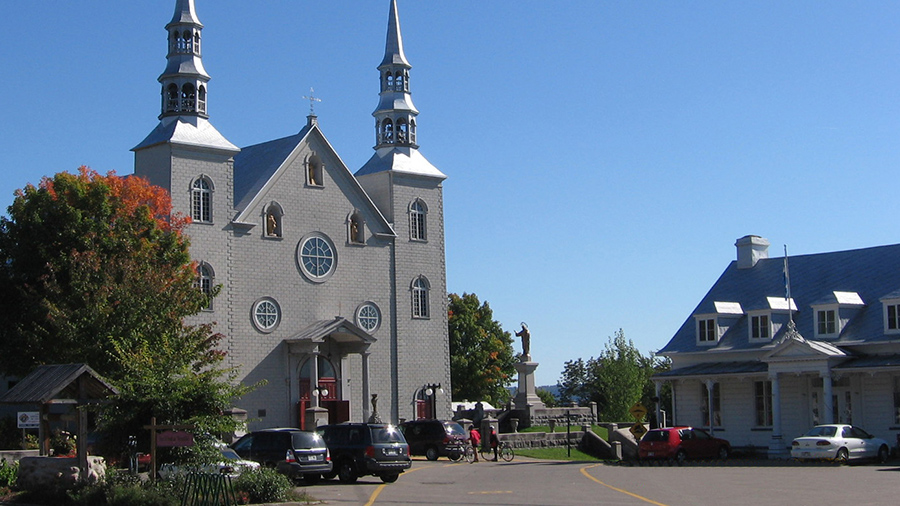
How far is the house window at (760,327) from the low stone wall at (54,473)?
29.4 metres

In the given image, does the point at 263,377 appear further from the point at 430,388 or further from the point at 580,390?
the point at 580,390

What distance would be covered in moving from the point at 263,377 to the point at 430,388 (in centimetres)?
900

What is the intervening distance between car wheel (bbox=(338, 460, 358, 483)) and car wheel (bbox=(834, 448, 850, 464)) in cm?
1591

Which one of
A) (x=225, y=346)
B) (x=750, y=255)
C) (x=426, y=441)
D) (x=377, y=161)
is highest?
(x=377, y=161)

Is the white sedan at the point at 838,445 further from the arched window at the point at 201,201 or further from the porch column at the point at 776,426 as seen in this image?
the arched window at the point at 201,201

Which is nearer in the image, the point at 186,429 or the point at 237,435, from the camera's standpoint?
the point at 186,429

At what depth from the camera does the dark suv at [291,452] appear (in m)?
29.5

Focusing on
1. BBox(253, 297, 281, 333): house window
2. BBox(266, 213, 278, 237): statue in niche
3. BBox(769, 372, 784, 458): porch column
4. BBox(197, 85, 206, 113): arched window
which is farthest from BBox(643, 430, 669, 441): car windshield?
BBox(197, 85, 206, 113): arched window

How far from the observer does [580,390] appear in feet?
303

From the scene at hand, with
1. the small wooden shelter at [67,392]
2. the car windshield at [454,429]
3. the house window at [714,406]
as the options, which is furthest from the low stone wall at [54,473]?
the house window at [714,406]

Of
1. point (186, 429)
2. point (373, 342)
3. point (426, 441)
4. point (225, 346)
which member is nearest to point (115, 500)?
point (186, 429)

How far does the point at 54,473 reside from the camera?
24906mm

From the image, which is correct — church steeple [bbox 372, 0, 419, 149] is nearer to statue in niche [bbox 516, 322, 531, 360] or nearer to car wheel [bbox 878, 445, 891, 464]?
statue in niche [bbox 516, 322, 531, 360]

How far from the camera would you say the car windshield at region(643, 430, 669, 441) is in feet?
135
